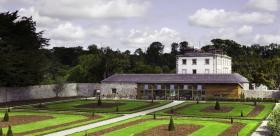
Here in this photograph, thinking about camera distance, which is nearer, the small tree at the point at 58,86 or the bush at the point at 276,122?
the bush at the point at 276,122

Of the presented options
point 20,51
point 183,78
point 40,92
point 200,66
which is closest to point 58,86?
point 40,92

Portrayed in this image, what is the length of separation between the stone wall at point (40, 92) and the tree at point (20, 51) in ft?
3.89

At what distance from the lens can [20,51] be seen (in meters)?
75.7

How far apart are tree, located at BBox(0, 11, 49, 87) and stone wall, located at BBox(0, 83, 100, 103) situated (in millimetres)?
1187

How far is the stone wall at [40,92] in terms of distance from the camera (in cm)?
7788

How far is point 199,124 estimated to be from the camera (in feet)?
153

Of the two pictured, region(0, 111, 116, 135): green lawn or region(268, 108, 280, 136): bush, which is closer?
region(268, 108, 280, 136): bush

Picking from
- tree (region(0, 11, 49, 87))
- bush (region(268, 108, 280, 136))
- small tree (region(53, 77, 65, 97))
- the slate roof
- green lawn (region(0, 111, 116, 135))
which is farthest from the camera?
small tree (region(53, 77, 65, 97))

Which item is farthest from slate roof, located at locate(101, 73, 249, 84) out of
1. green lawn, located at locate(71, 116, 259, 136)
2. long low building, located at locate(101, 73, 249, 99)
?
green lawn, located at locate(71, 116, 259, 136)

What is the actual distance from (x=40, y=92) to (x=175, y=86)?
84.6 feet

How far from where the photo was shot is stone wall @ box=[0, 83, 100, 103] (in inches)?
3066

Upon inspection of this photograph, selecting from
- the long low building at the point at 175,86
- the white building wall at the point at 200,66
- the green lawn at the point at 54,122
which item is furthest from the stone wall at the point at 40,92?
the white building wall at the point at 200,66

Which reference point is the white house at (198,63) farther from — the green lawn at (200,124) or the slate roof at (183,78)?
the green lawn at (200,124)

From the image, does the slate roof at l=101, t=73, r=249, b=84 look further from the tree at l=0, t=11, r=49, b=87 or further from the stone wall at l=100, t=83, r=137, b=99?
the tree at l=0, t=11, r=49, b=87
